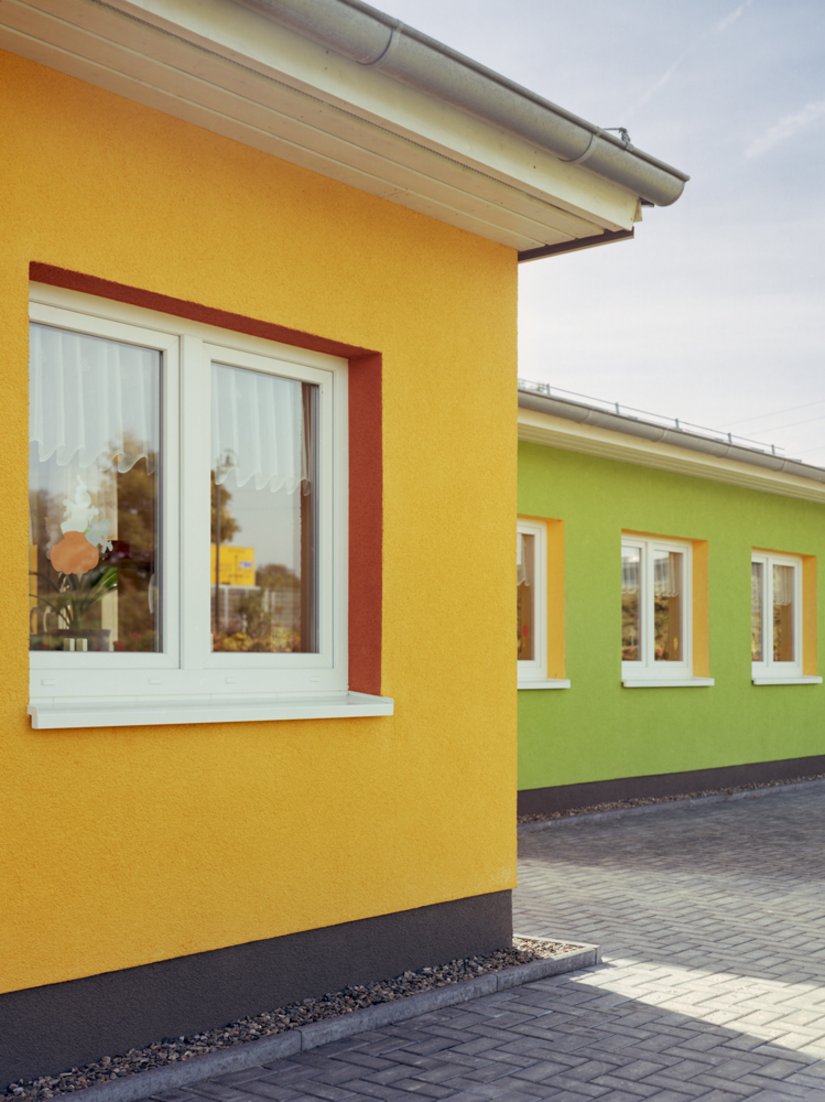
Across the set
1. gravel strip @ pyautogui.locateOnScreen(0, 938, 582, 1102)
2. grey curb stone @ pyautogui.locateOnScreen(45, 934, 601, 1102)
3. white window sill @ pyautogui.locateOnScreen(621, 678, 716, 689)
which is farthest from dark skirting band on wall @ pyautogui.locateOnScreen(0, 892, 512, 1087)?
white window sill @ pyautogui.locateOnScreen(621, 678, 716, 689)

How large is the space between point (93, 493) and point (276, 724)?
3.89ft

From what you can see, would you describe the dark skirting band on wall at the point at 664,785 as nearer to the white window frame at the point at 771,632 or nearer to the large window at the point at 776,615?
the white window frame at the point at 771,632

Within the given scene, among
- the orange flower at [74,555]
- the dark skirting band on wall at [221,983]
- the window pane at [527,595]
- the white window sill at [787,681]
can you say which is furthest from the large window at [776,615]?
the orange flower at [74,555]

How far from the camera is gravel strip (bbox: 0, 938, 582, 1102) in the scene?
14.3 feet

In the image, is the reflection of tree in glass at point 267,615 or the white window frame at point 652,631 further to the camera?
the white window frame at point 652,631

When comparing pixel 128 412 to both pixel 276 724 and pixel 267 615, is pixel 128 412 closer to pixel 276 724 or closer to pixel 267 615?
pixel 267 615

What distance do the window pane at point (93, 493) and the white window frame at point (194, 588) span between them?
6cm

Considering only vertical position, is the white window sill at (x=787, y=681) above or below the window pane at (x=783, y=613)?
below

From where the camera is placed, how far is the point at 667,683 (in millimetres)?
13336

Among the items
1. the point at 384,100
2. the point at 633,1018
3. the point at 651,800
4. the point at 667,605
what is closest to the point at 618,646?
the point at 667,605

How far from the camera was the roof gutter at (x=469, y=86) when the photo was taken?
448 centimetres

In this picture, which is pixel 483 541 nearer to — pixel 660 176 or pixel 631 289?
pixel 660 176

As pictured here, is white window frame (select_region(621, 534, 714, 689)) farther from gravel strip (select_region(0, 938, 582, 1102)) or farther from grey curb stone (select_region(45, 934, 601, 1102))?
grey curb stone (select_region(45, 934, 601, 1102))

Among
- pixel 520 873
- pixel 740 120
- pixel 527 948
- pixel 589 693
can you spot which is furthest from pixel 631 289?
pixel 527 948
